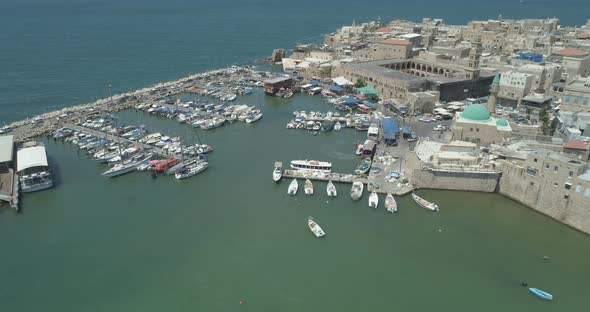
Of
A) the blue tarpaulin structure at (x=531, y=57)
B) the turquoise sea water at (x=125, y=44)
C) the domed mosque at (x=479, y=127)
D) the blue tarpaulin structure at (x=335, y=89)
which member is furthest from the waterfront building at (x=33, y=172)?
the blue tarpaulin structure at (x=531, y=57)

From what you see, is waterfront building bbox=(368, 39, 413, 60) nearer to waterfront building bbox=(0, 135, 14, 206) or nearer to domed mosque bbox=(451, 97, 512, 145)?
domed mosque bbox=(451, 97, 512, 145)

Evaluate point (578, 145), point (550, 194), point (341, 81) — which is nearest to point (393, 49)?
point (341, 81)

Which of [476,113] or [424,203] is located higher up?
[476,113]

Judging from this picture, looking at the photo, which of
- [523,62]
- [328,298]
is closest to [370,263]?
[328,298]

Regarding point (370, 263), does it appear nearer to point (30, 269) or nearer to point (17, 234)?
point (30, 269)

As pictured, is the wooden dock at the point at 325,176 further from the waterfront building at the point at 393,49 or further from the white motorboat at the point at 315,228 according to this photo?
the waterfront building at the point at 393,49

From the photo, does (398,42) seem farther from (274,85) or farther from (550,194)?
(550,194)

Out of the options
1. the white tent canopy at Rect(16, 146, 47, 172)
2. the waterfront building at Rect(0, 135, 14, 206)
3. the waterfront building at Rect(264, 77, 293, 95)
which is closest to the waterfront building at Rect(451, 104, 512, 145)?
the waterfront building at Rect(264, 77, 293, 95)
